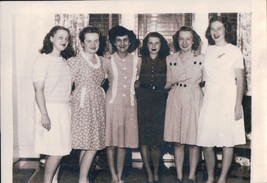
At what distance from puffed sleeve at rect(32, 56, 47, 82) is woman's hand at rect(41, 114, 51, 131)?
0.41ft

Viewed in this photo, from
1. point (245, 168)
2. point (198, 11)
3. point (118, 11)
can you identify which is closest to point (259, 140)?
point (245, 168)

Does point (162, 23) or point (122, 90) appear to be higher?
point (162, 23)

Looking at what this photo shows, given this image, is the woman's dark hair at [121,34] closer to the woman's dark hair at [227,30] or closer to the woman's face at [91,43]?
the woman's face at [91,43]

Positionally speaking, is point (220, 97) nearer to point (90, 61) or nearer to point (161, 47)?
point (161, 47)

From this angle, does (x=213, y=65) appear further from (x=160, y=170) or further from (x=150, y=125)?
(x=160, y=170)

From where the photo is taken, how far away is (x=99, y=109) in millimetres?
1298

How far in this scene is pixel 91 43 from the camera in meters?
1.29

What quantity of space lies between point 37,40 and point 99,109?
0.30 meters

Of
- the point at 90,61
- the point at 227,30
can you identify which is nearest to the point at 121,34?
the point at 90,61

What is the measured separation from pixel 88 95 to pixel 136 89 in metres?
0.16

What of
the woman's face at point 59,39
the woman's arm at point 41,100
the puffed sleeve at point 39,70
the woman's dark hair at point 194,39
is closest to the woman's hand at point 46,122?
the woman's arm at point 41,100

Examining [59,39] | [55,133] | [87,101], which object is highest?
[59,39]

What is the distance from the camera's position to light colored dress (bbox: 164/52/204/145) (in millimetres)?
1293

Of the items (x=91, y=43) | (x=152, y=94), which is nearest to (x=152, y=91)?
(x=152, y=94)
